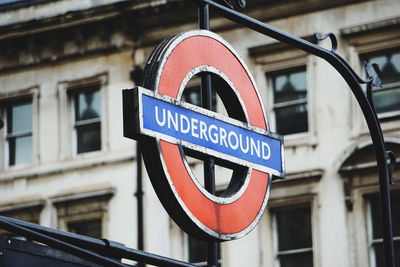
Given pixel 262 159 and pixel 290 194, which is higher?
pixel 290 194

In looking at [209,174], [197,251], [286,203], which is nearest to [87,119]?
[197,251]

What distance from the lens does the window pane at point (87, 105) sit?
2416cm

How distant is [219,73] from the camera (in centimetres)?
764

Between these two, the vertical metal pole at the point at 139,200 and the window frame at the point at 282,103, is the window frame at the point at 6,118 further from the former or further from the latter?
the window frame at the point at 282,103

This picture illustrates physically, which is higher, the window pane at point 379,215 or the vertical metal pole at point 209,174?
the window pane at point 379,215

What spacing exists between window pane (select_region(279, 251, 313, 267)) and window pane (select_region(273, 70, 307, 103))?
2987 mm

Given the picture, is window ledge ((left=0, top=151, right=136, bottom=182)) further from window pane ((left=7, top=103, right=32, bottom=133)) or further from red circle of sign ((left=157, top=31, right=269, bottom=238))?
red circle of sign ((left=157, top=31, right=269, bottom=238))

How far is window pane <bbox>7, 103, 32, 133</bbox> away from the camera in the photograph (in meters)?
24.9

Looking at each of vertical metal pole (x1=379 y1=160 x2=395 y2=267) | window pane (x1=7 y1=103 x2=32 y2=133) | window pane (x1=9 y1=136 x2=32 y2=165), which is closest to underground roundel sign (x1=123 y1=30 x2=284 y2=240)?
vertical metal pole (x1=379 y1=160 x2=395 y2=267)

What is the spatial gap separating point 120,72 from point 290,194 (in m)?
4.83

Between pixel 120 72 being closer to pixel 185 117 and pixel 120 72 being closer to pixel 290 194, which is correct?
pixel 290 194

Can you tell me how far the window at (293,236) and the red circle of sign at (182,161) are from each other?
13361 mm

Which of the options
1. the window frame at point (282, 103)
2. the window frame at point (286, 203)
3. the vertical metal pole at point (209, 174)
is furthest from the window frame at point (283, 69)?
the vertical metal pole at point (209, 174)

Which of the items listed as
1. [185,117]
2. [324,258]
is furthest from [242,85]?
[324,258]
